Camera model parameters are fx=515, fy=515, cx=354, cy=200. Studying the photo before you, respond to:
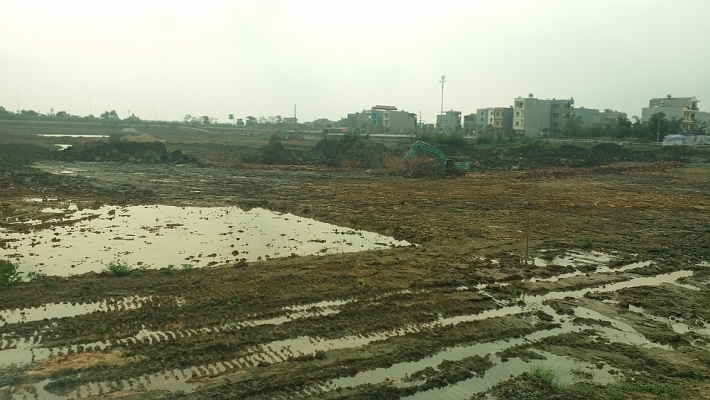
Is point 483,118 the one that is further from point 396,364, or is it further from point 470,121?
A: point 396,364

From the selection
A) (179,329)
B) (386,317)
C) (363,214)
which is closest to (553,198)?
(363,214)

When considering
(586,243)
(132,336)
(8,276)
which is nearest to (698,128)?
(586,243)

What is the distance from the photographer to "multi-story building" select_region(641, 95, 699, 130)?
73.7m

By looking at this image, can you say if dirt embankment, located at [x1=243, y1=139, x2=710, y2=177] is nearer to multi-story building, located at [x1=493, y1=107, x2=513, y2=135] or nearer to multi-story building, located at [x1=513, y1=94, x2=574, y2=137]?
multi-story building, located at [x1=513, y1=94, x2=574, y2=137]

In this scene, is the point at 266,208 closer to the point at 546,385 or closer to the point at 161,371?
the point at 161,371

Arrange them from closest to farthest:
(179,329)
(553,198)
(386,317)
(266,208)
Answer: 1. (179,329)
2. (386,317)
3. (266,208)
4. (553,198)

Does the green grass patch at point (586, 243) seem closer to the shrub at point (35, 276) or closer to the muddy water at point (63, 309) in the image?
the muddy water at point (63, 309)

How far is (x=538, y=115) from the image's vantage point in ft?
254

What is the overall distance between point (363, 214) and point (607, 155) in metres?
35.2

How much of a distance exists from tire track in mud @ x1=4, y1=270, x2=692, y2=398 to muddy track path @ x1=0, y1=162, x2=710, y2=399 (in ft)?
0.09

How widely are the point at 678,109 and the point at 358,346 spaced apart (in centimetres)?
8392

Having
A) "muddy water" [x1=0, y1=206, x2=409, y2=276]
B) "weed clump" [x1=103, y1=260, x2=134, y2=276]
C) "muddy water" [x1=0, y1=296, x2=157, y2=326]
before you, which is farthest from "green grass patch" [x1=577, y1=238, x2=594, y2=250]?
"weed clump" [x1=103, y1=260, x2=134, y2=276]

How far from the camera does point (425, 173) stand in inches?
1256

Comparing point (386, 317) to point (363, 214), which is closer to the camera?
point (386, 317)
